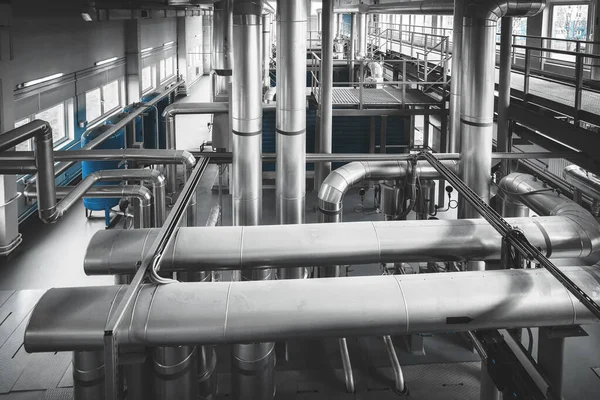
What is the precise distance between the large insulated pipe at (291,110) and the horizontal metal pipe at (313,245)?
1796 mm

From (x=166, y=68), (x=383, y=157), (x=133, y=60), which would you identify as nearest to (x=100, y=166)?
(x=383, y=157)

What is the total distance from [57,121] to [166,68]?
13842 mm

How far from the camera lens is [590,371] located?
728 centimetres

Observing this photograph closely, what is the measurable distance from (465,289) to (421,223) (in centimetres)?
159

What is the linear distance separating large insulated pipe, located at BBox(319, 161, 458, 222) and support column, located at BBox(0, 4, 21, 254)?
20.5 ft

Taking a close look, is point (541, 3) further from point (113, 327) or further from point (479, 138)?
point (113, 327)

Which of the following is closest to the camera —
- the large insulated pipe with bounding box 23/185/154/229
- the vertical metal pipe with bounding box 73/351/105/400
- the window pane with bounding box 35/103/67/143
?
the vertical metal pipe with bounding box 73/351/105/400

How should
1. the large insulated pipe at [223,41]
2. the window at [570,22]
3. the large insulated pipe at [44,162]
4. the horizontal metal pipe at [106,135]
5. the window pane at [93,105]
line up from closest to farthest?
1. the large insulated pipe at [44,162]
2. the horizontal metal pipe at [106,135]
3. the window at [570,22]
4. the large insulated pipe at [223,41]
5. the window pane at [93,105]

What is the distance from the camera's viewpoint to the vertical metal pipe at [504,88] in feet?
28.8

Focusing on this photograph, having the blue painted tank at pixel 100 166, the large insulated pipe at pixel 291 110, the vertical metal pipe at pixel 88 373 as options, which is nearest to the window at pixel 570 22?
the large insulated pipe at pixel 291 110

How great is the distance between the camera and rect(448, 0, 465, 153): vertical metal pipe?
842 cm

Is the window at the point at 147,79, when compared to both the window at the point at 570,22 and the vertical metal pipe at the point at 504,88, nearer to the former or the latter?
the window at the point at 570,22

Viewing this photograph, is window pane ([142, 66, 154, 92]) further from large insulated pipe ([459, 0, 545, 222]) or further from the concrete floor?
large insulated pipe ([459, 0, 545, 222])

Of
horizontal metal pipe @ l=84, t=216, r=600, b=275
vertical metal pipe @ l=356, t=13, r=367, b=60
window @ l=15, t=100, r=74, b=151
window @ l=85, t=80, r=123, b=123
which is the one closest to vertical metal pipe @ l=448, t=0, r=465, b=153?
horizontal metal pipe @ l=84, t=216, r=600, b=275
